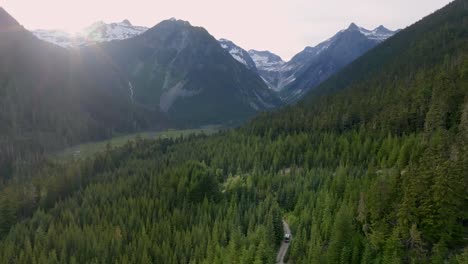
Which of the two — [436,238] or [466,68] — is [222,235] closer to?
[436,238]

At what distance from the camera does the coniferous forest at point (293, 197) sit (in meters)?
70.6

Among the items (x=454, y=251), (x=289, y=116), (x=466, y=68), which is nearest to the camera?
(x=454, y=251)

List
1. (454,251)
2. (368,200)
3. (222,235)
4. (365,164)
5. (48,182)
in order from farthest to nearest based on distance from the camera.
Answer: (48,182)
(365,164)
(222,235)
(368,200)
(454,251)

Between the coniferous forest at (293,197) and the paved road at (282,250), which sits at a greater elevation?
the coniferous forest at (293,197)

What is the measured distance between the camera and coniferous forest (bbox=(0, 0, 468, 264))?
7062 centimetres

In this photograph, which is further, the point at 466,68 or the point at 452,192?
the point at 466,68

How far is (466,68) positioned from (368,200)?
69.9m

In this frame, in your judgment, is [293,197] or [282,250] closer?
[282,250]

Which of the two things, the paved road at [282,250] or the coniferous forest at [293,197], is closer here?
the coniferous forest at [293,197]

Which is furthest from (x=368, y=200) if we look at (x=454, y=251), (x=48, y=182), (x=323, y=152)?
(x=48, y=182)

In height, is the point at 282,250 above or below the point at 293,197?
below

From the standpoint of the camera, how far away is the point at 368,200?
79.1 meters

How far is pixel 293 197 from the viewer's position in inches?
4181

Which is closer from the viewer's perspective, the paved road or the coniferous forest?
the coniferous forest
